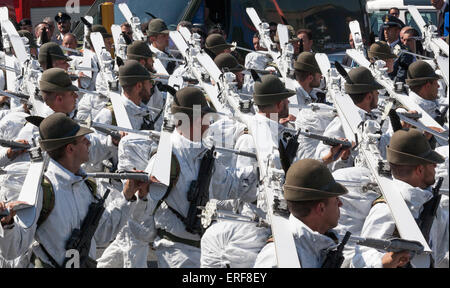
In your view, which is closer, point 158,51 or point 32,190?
point 32,190

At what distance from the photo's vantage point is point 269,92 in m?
8.73

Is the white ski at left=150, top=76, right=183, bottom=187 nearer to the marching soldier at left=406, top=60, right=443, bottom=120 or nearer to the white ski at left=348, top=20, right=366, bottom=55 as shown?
the marching soldier at left=406, top=60, right=443, bottom=120

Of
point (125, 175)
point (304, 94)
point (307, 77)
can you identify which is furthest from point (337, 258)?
point (307, 77)

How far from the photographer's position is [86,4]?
23.6 meters

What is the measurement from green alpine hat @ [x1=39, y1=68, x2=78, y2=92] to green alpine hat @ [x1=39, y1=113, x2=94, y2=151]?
252 cm

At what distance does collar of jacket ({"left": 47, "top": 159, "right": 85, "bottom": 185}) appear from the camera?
21.1 feet

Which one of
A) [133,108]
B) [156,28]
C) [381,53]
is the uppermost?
[133,108]

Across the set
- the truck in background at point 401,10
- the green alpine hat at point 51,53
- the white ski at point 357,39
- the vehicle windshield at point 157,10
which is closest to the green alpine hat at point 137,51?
the green alpine hat at point 51,53

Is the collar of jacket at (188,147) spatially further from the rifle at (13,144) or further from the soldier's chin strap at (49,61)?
the soldier's chin strap at (49,61)

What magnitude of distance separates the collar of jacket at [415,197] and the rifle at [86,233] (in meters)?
2.03

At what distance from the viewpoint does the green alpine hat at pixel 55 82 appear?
9.07 m

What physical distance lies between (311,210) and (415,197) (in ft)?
3.73

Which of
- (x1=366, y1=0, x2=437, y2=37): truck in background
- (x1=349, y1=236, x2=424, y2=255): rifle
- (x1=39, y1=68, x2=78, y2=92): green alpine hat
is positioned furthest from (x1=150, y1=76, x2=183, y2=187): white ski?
(x1=366, y1=0, x2=437, y2=37): truck in background

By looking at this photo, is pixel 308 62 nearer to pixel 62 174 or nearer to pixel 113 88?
pixel 113 88
